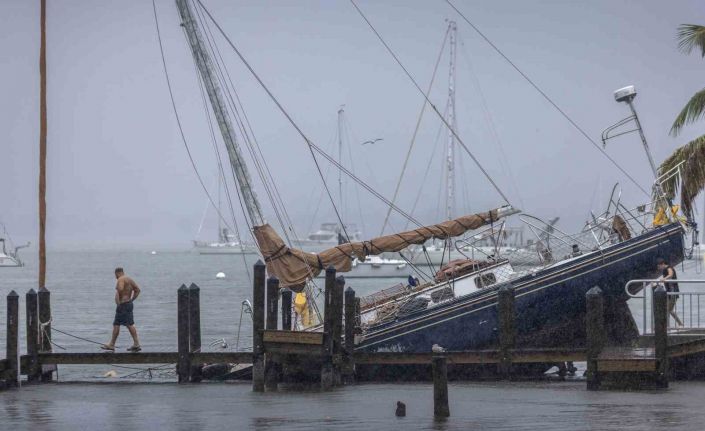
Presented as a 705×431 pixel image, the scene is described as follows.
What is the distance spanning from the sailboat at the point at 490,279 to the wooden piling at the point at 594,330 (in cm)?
428

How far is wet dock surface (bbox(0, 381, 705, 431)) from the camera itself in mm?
21016

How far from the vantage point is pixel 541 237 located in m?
31.8

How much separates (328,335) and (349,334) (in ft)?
4.01

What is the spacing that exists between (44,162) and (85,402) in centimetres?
730

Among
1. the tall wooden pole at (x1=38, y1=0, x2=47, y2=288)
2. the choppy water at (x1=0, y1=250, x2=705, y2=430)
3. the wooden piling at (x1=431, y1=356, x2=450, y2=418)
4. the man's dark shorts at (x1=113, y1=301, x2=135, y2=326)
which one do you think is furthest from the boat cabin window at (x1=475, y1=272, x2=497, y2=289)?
the tall wooden pole at (x1=38, y1=0, x2=47, y2=288)

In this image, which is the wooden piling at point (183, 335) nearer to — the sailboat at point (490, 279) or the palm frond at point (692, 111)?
the sailboat at point (490, 279)

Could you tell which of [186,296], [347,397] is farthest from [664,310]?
[186,296]

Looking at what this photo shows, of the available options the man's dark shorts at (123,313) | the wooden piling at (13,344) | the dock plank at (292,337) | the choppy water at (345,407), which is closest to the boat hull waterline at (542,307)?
the choppy water at (345,407)

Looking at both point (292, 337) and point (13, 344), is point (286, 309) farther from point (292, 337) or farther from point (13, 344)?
point (13, 344)

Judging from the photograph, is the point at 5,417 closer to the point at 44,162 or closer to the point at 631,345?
the point at 44,162

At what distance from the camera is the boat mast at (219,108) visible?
108ft

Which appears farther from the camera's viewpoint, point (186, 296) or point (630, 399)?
point (186, 296)

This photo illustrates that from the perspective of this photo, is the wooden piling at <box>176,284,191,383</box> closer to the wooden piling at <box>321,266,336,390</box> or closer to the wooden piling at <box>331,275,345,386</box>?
the wooden piling at <box>321,266,336,390</box>

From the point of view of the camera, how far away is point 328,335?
26.6 meters
